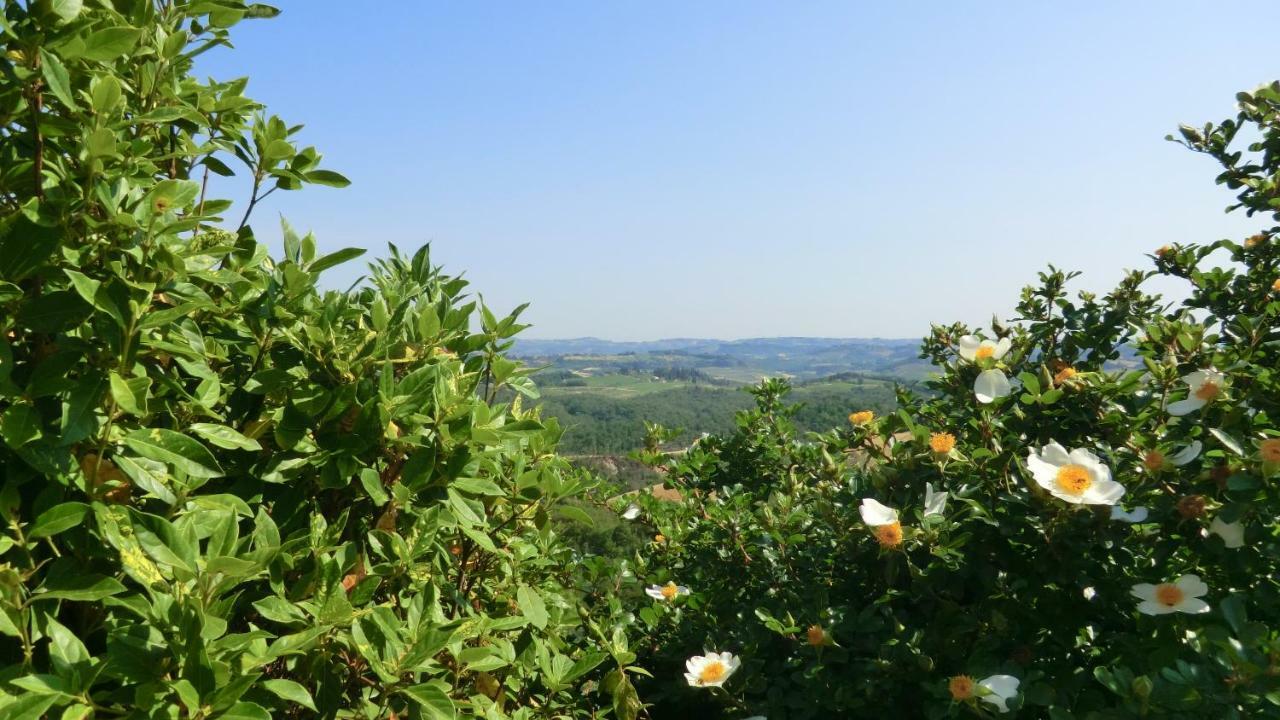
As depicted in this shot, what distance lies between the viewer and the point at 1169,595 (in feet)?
5.03

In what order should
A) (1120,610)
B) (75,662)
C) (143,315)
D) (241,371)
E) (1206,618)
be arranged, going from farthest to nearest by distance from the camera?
(1120,610)
(1206,618)
(241,371)
(143,315)
(75,662)

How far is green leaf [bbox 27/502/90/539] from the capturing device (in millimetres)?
993

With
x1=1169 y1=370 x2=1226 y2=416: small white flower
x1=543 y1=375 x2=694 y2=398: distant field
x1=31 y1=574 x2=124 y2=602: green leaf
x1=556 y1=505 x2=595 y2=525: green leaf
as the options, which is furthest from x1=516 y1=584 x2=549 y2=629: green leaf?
x1=543 y1=375 x2=694 y2=398: distant field

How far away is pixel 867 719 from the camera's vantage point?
179 centimetres

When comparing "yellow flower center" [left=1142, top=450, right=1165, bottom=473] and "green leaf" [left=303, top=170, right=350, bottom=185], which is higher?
"green leaf" [left=303, top=170, right=350, bottom=185]

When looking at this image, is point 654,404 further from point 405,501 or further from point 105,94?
point 105,94

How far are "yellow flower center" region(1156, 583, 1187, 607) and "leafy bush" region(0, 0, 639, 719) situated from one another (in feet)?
4.82

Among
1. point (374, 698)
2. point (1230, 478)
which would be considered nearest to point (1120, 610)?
point (1230, 478)

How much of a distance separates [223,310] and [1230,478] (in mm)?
2309

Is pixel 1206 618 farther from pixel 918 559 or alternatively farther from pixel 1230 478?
pixel 918 559

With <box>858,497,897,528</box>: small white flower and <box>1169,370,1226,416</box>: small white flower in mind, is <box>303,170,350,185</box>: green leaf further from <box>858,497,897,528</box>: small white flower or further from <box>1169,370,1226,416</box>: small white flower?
<box>1169,370,1226,416</box>: small white flower

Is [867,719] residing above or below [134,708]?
below

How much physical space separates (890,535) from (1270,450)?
85cm

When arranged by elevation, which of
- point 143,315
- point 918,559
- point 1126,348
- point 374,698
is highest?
point 143,315
